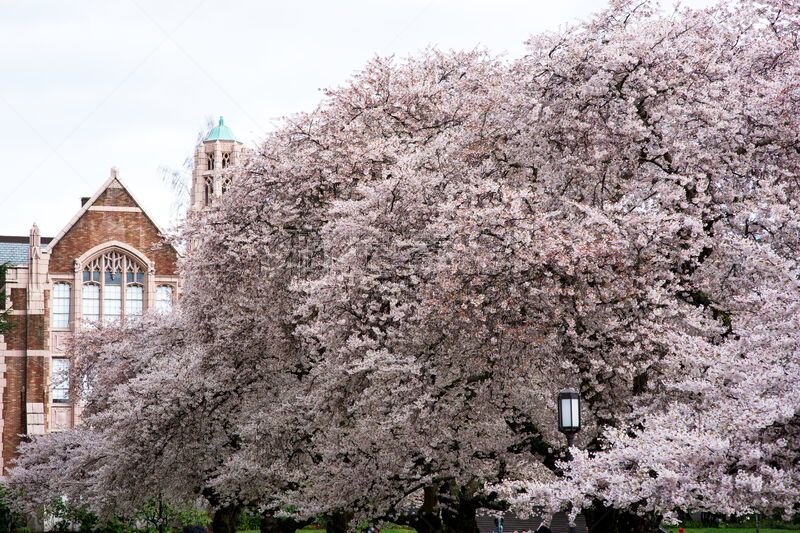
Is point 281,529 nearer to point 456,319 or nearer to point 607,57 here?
point 456,319

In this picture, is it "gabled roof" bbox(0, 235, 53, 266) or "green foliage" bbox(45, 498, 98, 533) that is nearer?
"green foliage" bbox(45, 498, 98, 533)

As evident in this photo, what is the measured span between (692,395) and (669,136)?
427 cm

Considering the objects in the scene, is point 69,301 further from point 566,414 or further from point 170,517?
point 566,414

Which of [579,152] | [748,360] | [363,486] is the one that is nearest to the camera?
[748,360]


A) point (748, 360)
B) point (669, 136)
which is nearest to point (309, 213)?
point (669, 136)

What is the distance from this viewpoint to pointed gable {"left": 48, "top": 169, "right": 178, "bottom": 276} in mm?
65500

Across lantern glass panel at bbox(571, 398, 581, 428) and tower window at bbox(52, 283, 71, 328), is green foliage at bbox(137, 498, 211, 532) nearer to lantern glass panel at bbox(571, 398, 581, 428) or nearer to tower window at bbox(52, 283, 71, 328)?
tower window at bbox(52, 283, 71, 328)

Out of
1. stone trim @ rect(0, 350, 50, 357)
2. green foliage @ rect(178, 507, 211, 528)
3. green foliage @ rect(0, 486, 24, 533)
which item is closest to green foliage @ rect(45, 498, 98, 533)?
green foliage @ rect(0, 486, 24, 533)

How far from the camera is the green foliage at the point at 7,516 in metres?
52.2

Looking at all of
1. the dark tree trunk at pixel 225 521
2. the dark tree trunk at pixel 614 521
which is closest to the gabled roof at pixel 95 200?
the dark tree trunk at pixel 225 521

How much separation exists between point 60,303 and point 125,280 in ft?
11.1

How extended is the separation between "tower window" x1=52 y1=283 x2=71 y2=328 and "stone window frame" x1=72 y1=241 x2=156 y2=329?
41 centimetres

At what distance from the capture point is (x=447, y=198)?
23.7m

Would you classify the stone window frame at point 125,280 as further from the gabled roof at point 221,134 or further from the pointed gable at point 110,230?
the gabled roof at point 221,134
